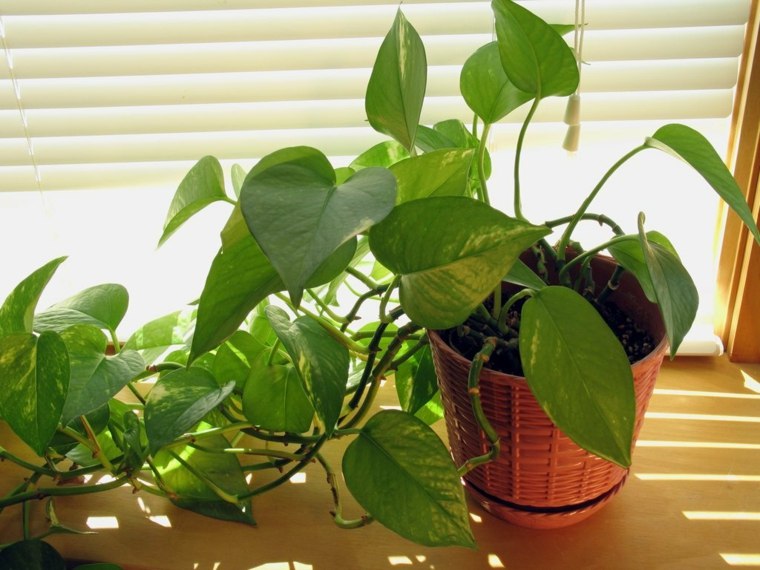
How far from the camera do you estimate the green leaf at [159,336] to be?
0.86 metres

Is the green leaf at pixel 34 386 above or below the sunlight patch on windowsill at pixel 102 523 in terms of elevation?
above

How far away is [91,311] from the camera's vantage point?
0.77m

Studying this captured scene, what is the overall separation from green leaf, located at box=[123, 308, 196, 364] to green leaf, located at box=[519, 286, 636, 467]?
418 millimetres

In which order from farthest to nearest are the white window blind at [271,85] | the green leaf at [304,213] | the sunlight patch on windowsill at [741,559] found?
the white window blind at [271,85] → the sunlight patch on windowsill at [741,559] → the green leaf at [304,213]

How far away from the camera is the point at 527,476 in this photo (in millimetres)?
722

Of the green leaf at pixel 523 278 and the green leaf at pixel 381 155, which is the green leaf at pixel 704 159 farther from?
the green leaf at pixel 381 155

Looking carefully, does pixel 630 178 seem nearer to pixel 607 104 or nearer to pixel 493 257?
pixel 607 104

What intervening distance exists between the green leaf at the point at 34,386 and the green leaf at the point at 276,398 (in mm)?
165

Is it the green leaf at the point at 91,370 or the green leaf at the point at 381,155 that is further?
the green leaf at the point at 381,155

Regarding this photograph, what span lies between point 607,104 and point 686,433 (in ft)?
1.26

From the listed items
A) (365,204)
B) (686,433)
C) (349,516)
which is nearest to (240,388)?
(349,516)

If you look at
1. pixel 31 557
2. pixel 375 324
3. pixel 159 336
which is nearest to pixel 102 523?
pixel 31 557

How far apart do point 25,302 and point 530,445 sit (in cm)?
45

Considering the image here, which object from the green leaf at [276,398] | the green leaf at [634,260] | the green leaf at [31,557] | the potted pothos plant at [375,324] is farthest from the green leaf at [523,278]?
the green leaf at [31,557]
